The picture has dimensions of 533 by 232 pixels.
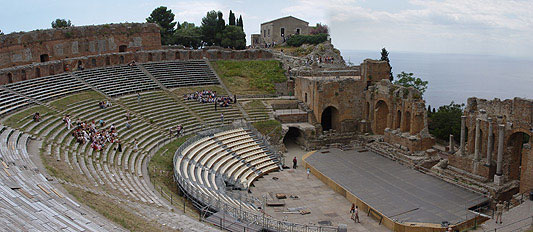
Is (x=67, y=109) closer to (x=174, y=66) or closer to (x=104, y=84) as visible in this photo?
(x=104, y=84)

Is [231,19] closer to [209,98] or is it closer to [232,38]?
[232,38]

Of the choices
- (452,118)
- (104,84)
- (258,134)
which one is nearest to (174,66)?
(104,84)

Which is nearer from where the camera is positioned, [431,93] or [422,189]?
[422,189]

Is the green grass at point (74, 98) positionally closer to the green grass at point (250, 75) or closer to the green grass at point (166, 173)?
the green grass at point (166, 173)

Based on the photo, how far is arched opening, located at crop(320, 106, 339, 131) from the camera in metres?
38.6

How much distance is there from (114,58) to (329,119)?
2031 cm

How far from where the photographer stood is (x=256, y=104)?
3869 cm

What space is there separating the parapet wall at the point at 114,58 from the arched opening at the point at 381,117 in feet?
55.2

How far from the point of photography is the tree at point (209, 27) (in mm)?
57487

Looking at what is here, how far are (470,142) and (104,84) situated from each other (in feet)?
89.3

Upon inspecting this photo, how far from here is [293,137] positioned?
38.4 metres

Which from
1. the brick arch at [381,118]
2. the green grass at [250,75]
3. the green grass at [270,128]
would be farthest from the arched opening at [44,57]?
the brick arch at [381,118]

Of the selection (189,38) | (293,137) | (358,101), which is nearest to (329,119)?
(358,101)

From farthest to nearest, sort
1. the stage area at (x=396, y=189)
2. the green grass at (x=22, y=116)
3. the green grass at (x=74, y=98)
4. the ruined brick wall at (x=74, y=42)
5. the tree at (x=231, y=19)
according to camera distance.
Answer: the tree at (x=231, y=19) < the ruined brick wall at (x=74, y=42) < the green grass at (x=74, y=98) < the green grass at (x=22, y=116) < the stage area at (x=396, y=189)
